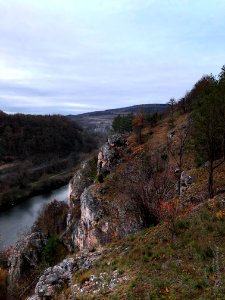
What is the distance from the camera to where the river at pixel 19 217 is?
206 feet

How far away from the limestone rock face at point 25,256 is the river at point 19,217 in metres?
17.5

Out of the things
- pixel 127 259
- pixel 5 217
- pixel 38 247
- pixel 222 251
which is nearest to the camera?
pixel 222 251

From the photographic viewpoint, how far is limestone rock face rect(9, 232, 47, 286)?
39031 millimetres

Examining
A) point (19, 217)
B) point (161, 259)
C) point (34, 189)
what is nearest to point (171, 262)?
point (161, 259)

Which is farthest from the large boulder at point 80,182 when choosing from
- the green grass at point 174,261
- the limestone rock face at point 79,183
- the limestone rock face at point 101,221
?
the green grass at point 174,261

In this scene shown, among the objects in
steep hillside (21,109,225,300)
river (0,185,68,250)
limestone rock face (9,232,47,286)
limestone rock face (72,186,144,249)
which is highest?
steep hillside (21,109,225,300)

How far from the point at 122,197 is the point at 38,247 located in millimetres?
14290

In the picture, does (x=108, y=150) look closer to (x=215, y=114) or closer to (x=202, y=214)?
(x=215, y=114)

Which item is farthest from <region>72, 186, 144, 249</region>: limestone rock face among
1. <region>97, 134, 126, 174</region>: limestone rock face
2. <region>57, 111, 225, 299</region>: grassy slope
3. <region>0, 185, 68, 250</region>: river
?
<region>0, 185, 68, 250</region>: river

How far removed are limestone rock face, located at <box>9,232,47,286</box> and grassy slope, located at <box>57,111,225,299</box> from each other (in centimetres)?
2343

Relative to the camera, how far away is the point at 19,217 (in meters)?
77.0

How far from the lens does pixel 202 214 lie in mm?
17750

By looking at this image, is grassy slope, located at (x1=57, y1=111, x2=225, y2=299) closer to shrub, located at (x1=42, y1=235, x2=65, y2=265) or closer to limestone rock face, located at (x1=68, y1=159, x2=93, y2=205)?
shrub, located at (x1=42, y1=235, x2=65, y2=265)

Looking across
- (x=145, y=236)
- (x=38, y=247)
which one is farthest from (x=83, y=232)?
(x=145, y=236)
